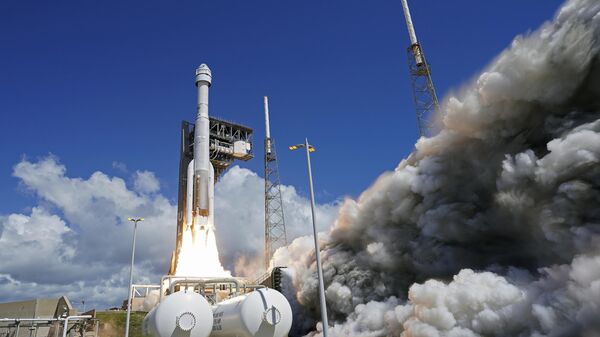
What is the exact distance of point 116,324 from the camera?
4969cm

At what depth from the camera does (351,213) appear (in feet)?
126

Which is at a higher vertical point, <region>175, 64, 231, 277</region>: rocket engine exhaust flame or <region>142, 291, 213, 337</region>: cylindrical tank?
<region>175, 64, 231, 277</region>: rocket engine exhaust flame

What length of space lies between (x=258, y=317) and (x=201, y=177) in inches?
1251

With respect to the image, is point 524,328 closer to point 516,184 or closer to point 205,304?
point 516,184

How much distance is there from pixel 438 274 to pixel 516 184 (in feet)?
28.3

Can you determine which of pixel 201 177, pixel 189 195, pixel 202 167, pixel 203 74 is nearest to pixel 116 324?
pixel 189 195

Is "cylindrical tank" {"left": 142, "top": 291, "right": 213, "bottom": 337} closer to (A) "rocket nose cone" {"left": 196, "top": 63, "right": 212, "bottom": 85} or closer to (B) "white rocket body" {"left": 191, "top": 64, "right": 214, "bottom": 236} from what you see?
Answer: (B) "white rocket body" {"left": 191, "top": 64, "right": 214, "bottom": 236}

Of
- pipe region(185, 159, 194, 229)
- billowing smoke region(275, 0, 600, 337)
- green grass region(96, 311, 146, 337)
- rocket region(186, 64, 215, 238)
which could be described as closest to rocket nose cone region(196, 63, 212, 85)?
rocket region(186, 64, 215, 238)

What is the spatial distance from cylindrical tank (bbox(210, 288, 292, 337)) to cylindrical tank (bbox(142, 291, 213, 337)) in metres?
1.32

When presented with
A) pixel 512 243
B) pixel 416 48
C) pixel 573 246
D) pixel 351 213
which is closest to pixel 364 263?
pixel 351 213

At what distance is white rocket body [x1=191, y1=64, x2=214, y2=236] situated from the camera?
5488cm

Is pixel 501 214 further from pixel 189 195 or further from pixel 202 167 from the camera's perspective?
pixel 189 195

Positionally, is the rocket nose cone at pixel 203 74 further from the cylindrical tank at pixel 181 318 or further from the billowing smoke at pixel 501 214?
the cylindrical tank at pixel 181 318

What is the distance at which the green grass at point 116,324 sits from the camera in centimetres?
4812
